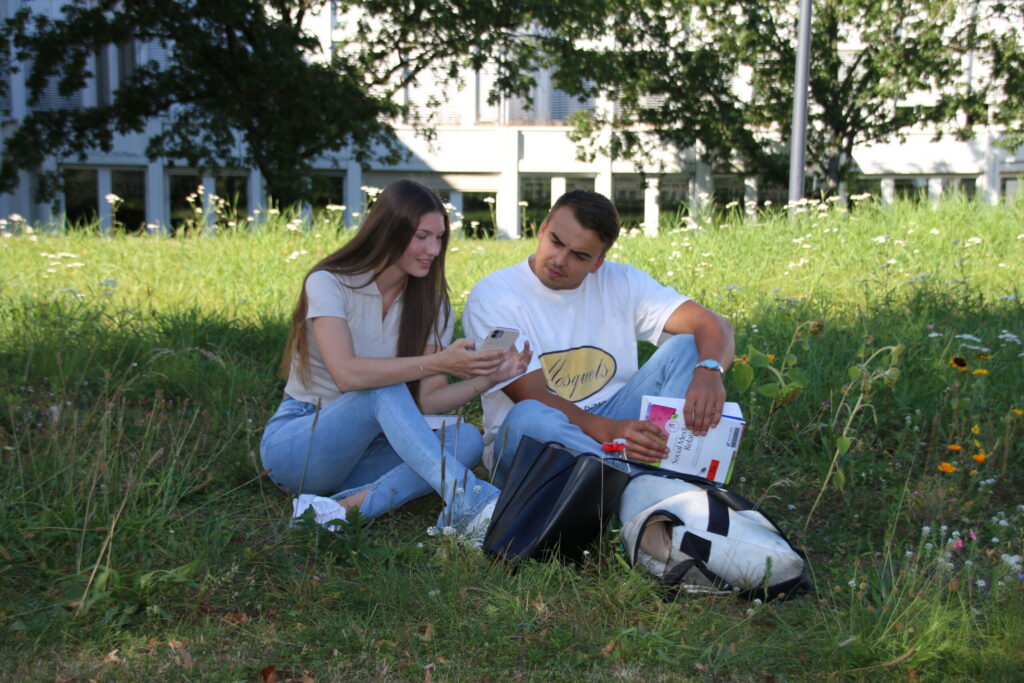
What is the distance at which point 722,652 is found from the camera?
2475 mm

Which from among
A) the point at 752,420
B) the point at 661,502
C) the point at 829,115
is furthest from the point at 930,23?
the point at 661,502

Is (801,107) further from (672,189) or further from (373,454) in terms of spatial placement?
(672,189)

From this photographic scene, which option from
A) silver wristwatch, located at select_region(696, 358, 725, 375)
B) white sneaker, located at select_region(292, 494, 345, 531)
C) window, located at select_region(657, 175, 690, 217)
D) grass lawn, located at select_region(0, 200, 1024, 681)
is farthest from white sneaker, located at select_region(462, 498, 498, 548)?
window, located at select_region(657, 175, 690, 217)

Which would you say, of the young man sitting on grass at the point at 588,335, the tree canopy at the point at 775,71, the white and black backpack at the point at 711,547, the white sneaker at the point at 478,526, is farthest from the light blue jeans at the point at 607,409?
the tree canopy at the point at 775,71

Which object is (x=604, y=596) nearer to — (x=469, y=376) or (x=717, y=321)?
(x=469, y=376)

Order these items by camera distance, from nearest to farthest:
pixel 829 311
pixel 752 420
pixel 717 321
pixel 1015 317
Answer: pixel 717 321 < pixel 752 420 < pixel 1015 317 < pixel 829 311

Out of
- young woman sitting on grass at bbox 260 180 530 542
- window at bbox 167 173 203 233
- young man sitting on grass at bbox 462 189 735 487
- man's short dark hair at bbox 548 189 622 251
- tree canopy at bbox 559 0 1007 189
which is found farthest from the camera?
window at bbox 167 173 203 233

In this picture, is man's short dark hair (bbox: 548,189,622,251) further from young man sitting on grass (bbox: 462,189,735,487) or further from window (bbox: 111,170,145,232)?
window (bbox: 111,170,145,232)

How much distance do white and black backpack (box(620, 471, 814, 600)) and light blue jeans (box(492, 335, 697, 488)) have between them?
373 mm

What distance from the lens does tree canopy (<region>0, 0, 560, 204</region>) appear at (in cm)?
1777

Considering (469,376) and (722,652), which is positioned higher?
(469,376)

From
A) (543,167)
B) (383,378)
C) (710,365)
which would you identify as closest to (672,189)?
(543,167)

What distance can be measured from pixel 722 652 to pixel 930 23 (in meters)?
24.5

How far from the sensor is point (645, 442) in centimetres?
326
